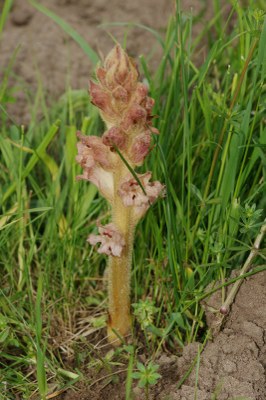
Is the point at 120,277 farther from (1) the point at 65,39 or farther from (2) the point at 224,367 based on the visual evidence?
(1) the point at 65,39

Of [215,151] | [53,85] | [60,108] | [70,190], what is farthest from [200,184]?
[53,85]

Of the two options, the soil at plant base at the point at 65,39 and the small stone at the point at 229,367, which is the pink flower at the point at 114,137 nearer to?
the small stone at the point at 229,367

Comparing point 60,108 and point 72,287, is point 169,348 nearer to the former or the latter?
point 72,287

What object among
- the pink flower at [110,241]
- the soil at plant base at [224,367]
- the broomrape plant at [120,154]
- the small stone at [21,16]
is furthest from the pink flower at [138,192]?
the small stone at [21,16]

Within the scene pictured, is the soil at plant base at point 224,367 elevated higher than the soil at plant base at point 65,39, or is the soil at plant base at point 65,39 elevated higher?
the soil at plant base at point 65,39

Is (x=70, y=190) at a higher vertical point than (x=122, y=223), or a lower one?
lower

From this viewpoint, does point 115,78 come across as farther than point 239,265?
No
